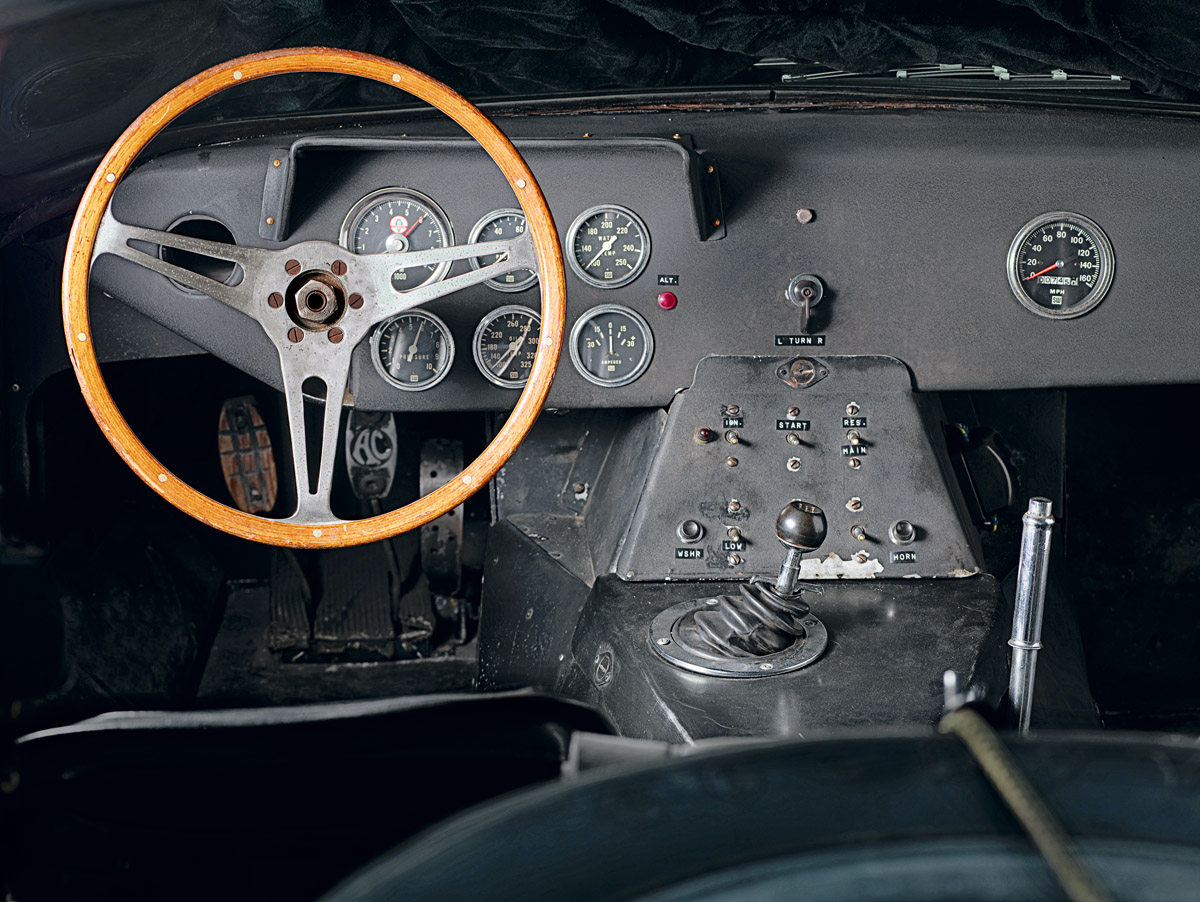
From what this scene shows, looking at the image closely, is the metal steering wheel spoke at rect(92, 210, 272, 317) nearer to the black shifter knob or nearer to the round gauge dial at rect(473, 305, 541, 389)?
the round gauge dial at rect(473, 305, 541, 389)

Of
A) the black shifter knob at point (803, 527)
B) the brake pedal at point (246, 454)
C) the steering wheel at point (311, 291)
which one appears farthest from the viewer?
the brake pedal at point (246, 454)

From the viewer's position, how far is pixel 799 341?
6.29 ft

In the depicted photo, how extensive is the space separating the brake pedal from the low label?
1.33 metres

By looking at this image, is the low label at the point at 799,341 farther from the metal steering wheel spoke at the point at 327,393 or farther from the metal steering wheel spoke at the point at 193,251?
the metal steering wheel spoke at the point at 193,251

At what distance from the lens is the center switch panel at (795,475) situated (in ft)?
6.08

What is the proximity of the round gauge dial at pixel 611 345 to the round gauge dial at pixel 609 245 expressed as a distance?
58mm

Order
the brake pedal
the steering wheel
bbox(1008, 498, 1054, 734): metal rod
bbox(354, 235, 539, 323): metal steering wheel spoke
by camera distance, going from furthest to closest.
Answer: the brake pedal, bbox(354, 235, 539, 323): metal steering wheel spoke, the steering wheel, bbox(1008, 498, 1054, 734): metal rod

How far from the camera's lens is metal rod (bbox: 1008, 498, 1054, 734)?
123 cm

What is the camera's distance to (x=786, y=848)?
1.75 ft

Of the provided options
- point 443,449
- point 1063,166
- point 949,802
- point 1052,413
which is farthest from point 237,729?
point 1052,413

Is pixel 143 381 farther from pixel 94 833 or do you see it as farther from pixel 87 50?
pixel 94 833

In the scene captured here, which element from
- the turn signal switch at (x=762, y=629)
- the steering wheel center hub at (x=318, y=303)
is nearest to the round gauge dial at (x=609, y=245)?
the steering wheel center hub at (x=318, y=303)

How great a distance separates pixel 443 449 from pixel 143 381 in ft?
2.35

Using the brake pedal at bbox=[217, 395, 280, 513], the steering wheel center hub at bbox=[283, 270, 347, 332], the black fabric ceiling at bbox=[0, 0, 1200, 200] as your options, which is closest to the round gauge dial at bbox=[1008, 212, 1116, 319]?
the black fabric ceiling at bbox=[0, 0, 1200, 200]
